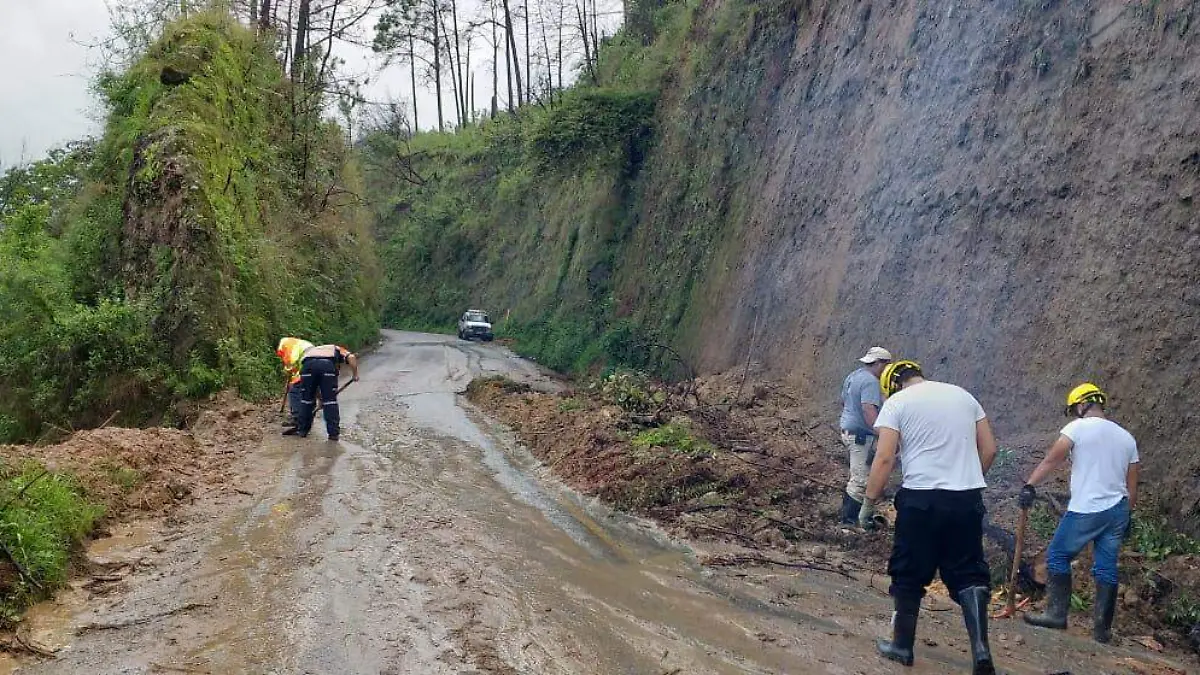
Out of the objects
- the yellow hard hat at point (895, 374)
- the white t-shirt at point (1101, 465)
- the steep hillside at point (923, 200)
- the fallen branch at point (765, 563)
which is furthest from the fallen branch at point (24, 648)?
the steep hillside at point (923, 200)

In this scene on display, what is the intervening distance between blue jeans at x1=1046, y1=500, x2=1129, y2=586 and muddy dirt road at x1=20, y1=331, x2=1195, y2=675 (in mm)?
482

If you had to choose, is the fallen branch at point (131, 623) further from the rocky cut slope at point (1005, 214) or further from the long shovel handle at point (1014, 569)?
the rocky cut slope at point (1005, 214)

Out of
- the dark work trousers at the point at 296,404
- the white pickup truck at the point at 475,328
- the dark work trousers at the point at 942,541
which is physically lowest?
the white pickup truck at the point at 475,328

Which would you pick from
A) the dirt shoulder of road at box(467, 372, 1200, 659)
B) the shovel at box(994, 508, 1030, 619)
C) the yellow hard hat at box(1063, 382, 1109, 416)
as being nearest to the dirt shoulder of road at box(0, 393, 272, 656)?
the dirt shoulder of road at box(467, 372, 1200, 659)

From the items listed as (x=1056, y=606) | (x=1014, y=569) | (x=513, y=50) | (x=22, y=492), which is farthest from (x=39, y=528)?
(x=513, y=50)

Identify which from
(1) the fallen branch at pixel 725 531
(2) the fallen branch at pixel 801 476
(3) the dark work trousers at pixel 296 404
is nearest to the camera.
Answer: (1) the fallen branch at pixel 725 531

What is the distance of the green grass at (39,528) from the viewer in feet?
18.4

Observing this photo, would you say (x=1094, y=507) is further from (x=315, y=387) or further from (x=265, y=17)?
(x=265, y=17)

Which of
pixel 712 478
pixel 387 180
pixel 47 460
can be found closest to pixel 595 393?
pixel 712 478

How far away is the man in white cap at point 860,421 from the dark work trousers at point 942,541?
3112 millimetres

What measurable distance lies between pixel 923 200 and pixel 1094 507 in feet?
23.1

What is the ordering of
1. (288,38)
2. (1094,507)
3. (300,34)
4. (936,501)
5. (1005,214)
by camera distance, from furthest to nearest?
(300,34), (288,38), (1005,214), (1094,507), (936,501)

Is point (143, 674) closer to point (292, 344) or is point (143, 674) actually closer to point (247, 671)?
point (247, 671)

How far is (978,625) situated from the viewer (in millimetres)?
4945
